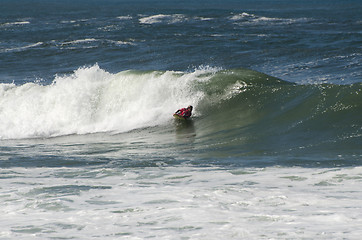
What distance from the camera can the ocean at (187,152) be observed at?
6.02 m

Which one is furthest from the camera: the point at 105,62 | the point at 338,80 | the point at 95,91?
the point at 105,62

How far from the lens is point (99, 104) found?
17.0 meters

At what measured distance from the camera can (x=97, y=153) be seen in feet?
38.3

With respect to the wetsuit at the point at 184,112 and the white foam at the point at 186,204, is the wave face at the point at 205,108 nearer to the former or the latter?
the wetsuit at the point at 184,112

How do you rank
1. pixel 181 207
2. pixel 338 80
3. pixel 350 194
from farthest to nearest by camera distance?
pixel 338 80
pixel 350 194
pixel 181 207

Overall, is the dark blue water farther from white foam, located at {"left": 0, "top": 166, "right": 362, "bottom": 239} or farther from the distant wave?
white foam, located at {"left": 0, "top": 166, "right": 362, "bottom": 239}

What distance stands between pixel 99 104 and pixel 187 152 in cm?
620

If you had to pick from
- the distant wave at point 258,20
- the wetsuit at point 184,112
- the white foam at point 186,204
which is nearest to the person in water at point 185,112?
the wetsuit at point 184,112

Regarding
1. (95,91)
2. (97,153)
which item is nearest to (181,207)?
(97,153)

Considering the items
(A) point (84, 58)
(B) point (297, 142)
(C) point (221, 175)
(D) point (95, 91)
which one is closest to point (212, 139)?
(B) point (297, 142)

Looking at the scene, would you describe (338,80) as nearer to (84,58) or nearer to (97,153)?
(97,153)

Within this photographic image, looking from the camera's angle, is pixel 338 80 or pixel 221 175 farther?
pixel 338 80

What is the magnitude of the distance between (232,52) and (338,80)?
11761mm

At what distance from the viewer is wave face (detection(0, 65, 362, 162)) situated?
1247 cm
